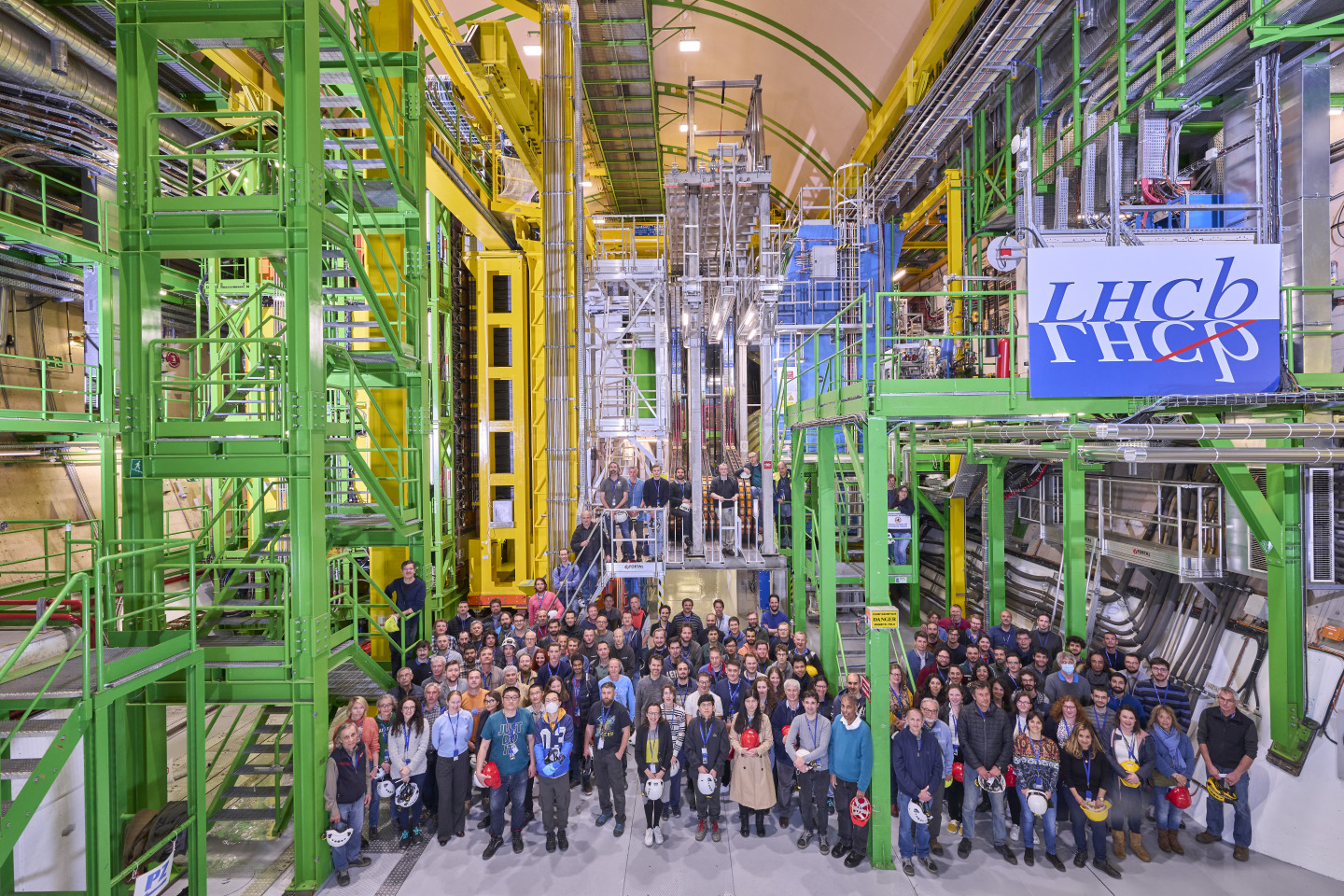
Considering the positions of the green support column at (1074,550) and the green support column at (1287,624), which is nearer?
the green support column at (1287,624)

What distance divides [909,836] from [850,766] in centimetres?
93

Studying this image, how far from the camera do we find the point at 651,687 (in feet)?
25.4

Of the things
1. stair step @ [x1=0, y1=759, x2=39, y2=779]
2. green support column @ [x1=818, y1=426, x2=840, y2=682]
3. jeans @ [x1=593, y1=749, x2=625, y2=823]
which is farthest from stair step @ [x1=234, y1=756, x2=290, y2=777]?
green support column @ [x1=818, y1=426, x2=840, y2=682]

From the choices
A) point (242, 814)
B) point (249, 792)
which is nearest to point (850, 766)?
point (242, 814)

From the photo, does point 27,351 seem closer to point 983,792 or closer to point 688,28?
point 688,28

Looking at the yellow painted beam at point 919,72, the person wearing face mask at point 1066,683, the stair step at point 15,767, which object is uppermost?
the yellow painted beam at point 919,72

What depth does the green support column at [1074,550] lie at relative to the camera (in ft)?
30.7

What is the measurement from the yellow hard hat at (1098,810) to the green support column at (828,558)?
3.13 m

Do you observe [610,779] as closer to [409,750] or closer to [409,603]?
[409,750]


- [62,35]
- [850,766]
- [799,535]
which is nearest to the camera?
[850,766]

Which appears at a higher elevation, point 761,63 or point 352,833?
point 761,63

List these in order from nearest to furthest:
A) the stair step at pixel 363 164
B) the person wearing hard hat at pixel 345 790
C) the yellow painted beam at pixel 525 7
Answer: the person wearing hard hat at pixel 345 790 → the stair step at pixel 363 164 → the yellow painted beam at pixel 525 7

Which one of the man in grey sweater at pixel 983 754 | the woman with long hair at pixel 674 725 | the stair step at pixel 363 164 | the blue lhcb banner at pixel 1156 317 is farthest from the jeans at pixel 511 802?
the stair step at pixel 363 164

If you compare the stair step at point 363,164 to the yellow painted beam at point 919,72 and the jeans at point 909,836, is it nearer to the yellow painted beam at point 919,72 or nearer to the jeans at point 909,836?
the jeans at point 909,836
